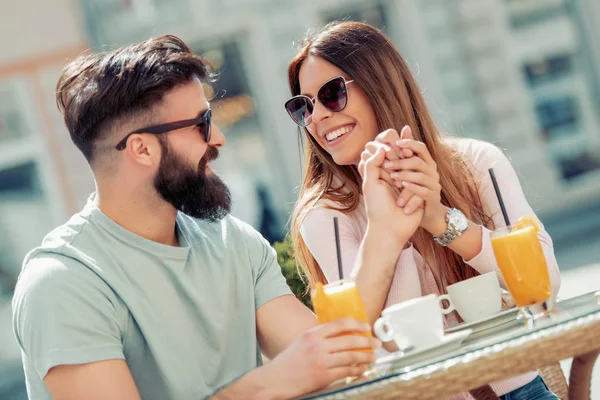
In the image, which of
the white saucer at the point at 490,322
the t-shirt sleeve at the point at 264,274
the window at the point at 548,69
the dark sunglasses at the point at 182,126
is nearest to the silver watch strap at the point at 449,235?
the white saucer at the point at 490,322

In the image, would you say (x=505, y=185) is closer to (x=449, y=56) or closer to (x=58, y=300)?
(x=58, y=300)

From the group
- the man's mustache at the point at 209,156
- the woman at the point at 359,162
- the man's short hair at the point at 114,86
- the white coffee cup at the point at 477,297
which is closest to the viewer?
the white coffee cup at the point at 477,297

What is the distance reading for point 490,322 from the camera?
1.74 metres

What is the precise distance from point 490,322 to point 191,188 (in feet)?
2.67

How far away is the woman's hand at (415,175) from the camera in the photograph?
1991mm

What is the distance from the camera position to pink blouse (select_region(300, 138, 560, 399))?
2189 millimetres

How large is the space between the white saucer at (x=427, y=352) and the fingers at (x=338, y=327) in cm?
9

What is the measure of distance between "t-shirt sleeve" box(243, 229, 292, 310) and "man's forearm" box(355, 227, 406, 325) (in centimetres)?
23

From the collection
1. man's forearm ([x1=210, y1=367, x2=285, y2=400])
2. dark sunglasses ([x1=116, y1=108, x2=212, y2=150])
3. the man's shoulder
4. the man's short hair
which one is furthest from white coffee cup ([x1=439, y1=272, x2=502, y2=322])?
the man's short hair

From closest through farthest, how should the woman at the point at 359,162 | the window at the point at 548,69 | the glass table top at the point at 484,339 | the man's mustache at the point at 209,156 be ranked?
the glass table top at the point at 484,339 → the man's mustache at the point at 209,156 → the woman at the point at 359,162 → the window at the point at 548,69

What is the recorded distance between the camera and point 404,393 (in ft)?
4.50

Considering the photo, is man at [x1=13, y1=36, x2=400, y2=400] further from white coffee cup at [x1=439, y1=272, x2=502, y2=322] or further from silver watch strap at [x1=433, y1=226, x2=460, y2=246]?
white coffee cup at [x1=439, y1=272, x2=502, y2=322]

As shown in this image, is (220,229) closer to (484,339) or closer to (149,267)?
(149,267)

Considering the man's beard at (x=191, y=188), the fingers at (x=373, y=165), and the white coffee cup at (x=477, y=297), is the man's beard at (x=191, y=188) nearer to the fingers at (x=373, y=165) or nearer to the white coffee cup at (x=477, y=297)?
the fingers at (x=373, y=165)
